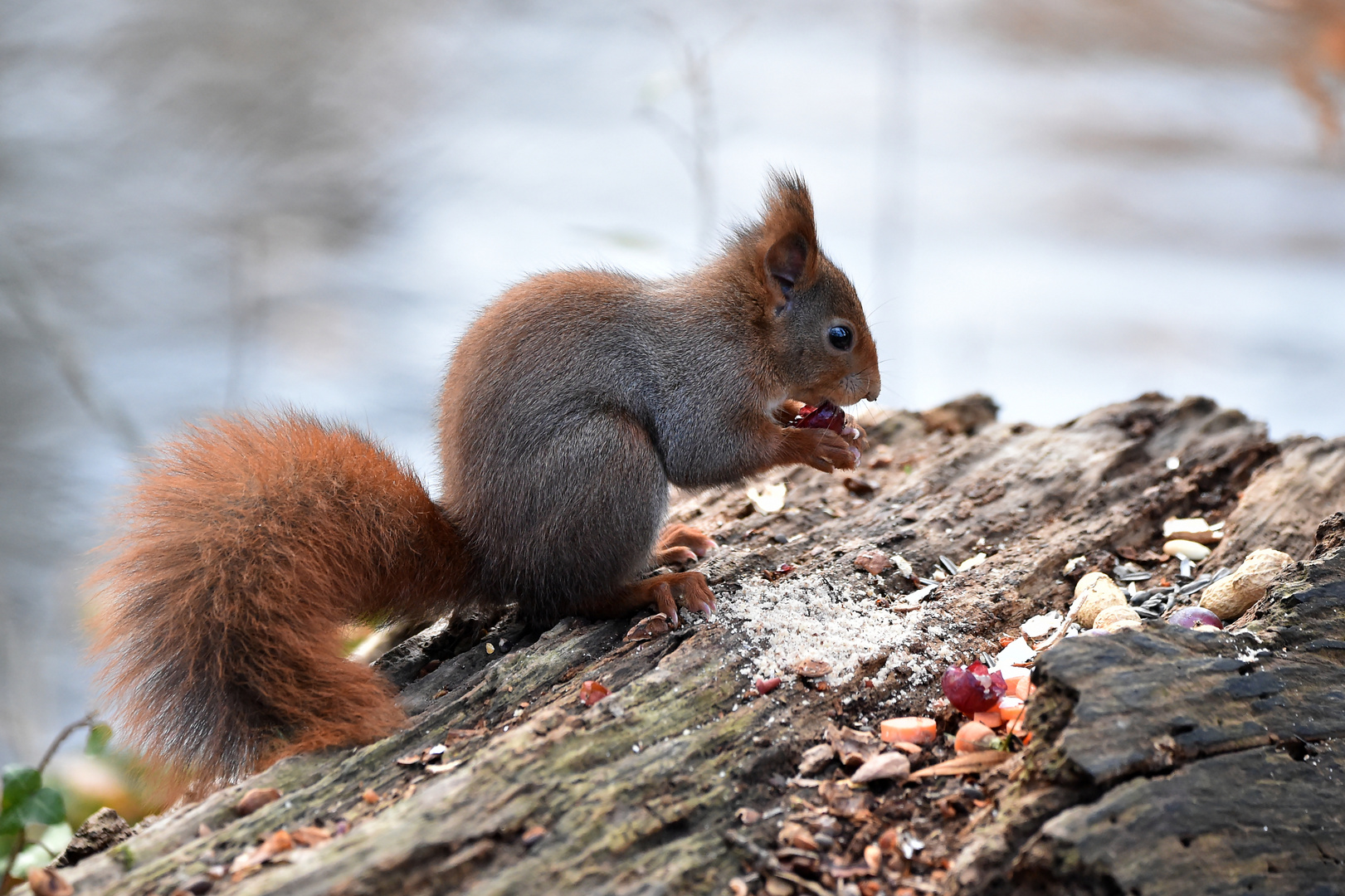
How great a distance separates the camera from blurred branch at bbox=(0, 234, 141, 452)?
3646 mm

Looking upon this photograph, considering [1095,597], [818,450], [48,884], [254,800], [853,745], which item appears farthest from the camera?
[818,450]

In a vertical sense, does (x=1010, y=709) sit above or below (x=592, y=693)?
below

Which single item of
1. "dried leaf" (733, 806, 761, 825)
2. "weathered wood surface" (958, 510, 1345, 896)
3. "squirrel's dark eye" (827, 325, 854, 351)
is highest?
"squirrel's dark eye" (827, 325, 854, 351)

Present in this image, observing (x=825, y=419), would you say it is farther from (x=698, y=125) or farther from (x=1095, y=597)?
(x=698, y=125)

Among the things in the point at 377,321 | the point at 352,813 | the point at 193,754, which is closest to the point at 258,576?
the point at 193,754

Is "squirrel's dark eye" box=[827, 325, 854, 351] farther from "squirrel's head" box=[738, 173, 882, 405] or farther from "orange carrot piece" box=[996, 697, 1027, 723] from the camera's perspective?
"orange carrot piece" box=[996, 697, 1027, 723]

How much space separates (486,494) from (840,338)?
91 cm

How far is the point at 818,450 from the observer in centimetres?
232

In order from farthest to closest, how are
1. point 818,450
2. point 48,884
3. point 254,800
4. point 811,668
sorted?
point 818,450 → point 811,668 → point 254,800 → point 48,884

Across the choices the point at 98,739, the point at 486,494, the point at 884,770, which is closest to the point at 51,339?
the point at 98,739

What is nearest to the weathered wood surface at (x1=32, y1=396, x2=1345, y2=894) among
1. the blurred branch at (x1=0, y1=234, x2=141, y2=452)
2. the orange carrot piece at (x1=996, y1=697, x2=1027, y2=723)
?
the orange carrot piece at (x1=996, y1=697, x2=1027, y2=723)

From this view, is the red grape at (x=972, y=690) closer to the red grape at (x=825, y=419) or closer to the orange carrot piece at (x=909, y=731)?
the orange carrot piece at (x=909, y=731)

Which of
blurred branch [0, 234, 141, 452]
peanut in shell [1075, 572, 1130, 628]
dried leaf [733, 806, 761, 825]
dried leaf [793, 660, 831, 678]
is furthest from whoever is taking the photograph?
blurred branch [0, 234, 141, 452]

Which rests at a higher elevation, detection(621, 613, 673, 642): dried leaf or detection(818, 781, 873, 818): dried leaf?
detection(621, 613, 673, 642): dried leaf
